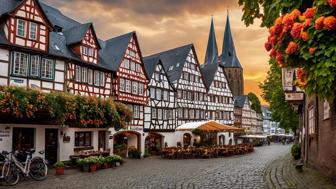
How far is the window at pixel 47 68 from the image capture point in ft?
71.2

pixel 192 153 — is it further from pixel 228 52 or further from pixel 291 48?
pixel 228 52

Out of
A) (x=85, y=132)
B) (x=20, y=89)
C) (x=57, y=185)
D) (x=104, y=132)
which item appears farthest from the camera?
(x=104, y=132)

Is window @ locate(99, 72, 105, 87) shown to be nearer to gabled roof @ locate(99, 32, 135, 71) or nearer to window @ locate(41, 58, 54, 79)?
gabled roof @ locate(99, 32, 135, 71)

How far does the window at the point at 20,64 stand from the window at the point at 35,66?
354 millimetres

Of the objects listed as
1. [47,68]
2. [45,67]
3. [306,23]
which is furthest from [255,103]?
[306,23]

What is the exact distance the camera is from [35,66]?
2116cm

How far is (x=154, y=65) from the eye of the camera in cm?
3581

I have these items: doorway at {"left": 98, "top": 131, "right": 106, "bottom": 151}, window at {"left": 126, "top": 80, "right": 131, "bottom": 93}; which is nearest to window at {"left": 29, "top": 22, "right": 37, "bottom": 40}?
doorway at {"left": 98, "top": 131, "right": 106, "bottom": 151}

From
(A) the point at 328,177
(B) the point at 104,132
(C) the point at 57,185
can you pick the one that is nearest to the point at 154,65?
(B) the point at 104,132

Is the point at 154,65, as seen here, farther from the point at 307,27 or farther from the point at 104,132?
the point at 307,27

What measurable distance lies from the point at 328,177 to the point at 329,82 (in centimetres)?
813

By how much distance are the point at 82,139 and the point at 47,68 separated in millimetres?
5513

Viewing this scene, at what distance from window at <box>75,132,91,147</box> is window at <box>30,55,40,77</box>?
4983 mm

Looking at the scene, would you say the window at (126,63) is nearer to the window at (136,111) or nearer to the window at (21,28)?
the window at (136,111)
